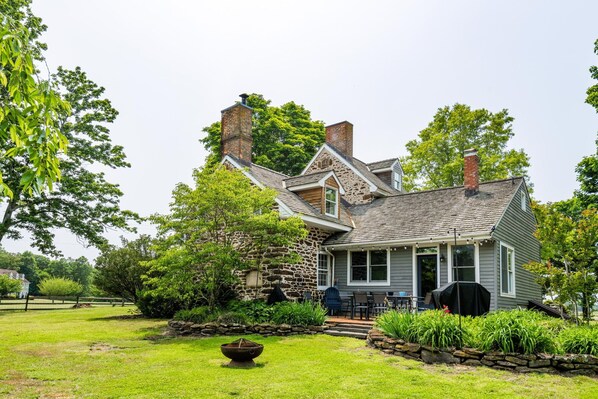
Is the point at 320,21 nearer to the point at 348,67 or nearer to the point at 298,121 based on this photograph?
the point at 348,67

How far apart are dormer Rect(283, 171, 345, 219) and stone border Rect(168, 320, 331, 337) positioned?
6747 mm

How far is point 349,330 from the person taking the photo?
497 inches

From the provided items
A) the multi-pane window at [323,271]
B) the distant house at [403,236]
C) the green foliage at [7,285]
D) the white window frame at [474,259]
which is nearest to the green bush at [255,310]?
the distant house at [403,236]

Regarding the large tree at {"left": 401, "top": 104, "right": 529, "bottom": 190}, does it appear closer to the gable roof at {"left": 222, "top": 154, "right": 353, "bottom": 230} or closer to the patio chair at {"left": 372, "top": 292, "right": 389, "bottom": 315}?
the gable roof at {"left": 222, "top": 154, "right": 353, "bottom": 230}

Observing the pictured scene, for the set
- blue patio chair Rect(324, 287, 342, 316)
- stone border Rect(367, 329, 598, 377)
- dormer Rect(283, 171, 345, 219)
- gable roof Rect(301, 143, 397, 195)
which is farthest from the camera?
gable roof Rect(301, 143, 397, 195)

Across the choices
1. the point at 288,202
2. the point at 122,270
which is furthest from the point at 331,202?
the point at 122,270

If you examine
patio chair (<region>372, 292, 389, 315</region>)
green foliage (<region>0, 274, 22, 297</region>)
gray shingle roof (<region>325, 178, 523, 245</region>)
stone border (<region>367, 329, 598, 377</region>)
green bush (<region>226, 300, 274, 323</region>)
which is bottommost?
green foliage (<region>0, 274, 22, 297</region>)

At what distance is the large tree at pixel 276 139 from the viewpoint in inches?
1325

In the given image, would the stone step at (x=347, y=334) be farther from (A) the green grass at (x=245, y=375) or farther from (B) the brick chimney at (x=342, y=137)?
(B) the brick chimney at (x=342, y=137)

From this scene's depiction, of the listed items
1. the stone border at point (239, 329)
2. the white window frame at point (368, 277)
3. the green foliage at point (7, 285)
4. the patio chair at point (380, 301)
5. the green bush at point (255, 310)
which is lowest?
the green foliage at point (7, 285)

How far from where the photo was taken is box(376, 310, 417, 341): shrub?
9750mm

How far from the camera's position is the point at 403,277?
16.4 m

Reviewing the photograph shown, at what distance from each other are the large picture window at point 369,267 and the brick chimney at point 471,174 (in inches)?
175

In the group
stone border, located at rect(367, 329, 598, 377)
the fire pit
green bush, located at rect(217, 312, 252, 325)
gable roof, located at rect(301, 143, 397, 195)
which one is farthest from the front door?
the fire pit
